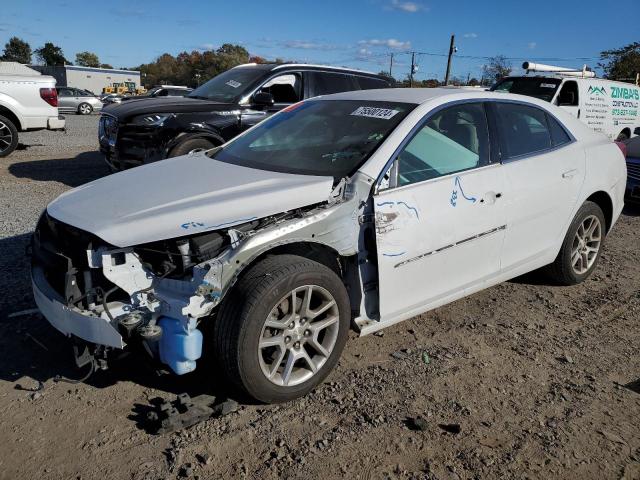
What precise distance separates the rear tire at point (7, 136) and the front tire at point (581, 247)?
10.2 metres

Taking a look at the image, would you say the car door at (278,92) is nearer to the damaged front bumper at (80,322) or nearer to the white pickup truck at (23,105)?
the damaged front bumper at (80,322)

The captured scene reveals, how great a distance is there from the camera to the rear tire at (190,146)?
7160 mm

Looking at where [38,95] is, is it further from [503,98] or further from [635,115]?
[635,115]

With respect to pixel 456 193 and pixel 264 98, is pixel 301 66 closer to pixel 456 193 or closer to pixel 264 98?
pixel 264 98

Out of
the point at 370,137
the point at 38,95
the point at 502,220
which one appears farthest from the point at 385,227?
the point at 38,95

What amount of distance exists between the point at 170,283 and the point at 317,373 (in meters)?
1.00

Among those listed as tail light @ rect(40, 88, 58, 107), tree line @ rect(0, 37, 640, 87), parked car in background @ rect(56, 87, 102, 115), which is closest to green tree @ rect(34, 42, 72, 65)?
tree line @ rect(0, 37, 640, 87)

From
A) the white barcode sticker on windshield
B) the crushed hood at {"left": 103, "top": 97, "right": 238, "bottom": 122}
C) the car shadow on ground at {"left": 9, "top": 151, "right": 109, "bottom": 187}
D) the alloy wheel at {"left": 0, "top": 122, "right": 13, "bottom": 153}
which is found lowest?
the car shadow on ground at {"left": 9, "top": 151, "right": 109, "bottom": 187}

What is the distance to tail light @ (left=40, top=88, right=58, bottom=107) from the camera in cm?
1086

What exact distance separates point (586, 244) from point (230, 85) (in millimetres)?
5554

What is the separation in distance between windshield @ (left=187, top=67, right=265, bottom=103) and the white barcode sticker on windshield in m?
4.26

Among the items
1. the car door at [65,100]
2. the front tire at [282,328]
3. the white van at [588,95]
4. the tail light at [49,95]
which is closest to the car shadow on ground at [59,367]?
the front tire at [282,328]

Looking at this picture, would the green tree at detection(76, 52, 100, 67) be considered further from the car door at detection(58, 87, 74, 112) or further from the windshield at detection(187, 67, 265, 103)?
the windshield at detection(187, 67, 265, 103)

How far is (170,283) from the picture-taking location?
279cm
